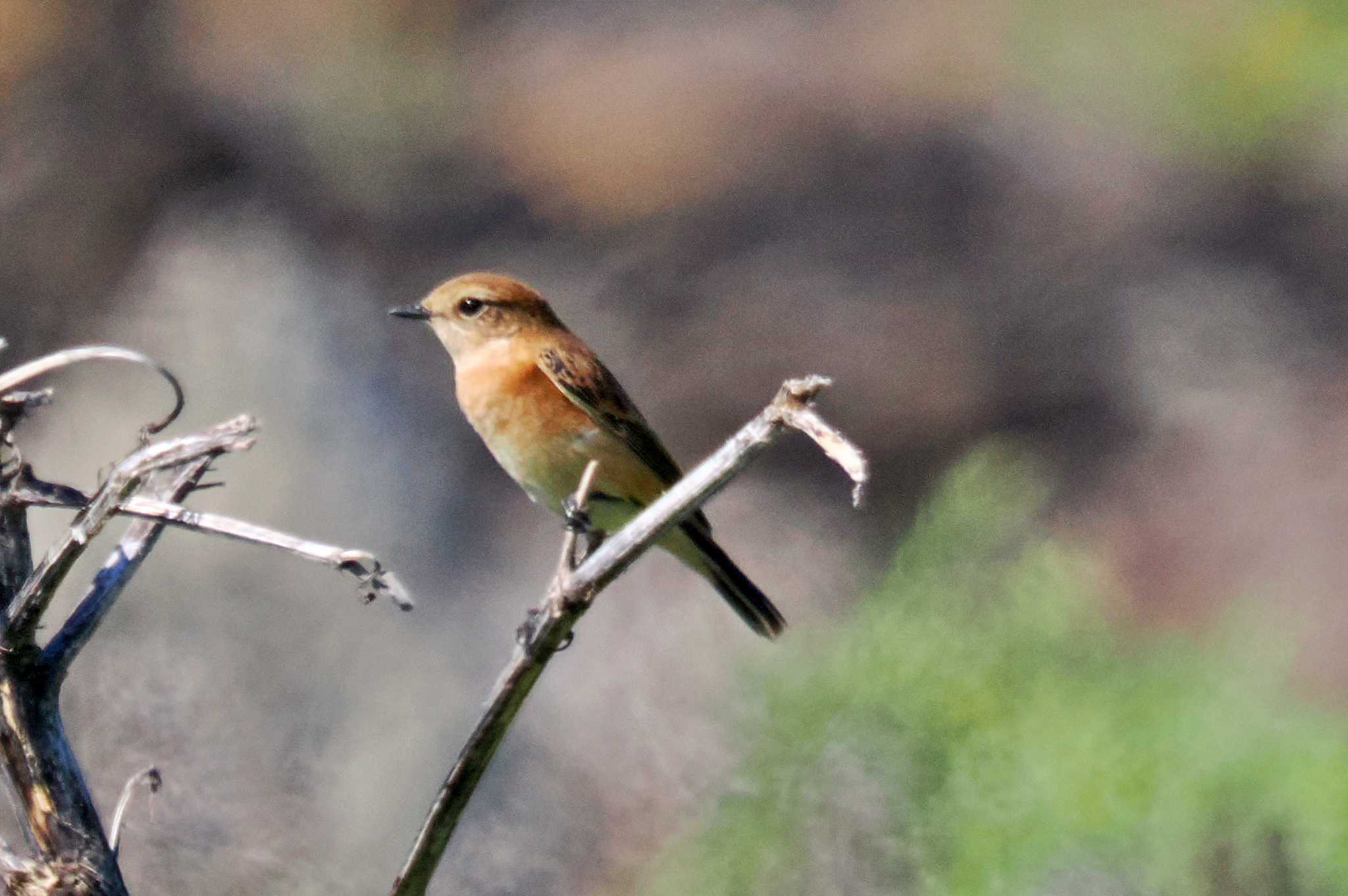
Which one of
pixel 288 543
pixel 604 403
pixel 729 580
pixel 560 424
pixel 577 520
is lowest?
pixel 288 543

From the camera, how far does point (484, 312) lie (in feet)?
13.7

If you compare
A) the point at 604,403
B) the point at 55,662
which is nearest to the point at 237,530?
the point at 55,662

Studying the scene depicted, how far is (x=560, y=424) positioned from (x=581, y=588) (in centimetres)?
226

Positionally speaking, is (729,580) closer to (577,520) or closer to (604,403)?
(604,403)

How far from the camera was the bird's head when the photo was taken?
13.5 feet

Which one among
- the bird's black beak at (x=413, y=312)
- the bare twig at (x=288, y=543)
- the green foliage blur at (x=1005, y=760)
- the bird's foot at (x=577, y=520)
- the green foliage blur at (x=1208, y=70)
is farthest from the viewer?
the green foliage blur at (x=1208, y=70)

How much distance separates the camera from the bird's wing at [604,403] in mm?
3994

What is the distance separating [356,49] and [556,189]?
1.45m

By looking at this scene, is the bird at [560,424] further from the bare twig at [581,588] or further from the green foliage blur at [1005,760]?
the bare twig at [581,588]

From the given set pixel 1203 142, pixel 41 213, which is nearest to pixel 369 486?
pixel 41 213

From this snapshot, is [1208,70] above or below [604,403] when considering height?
above

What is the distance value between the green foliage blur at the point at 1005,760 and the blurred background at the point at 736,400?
0.01 meters

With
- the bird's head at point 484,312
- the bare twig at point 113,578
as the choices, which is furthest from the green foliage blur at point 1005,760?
the bare twig at point 113,578

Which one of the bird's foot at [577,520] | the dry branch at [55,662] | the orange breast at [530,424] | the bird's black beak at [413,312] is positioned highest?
the bird's black beak at [413,312]
